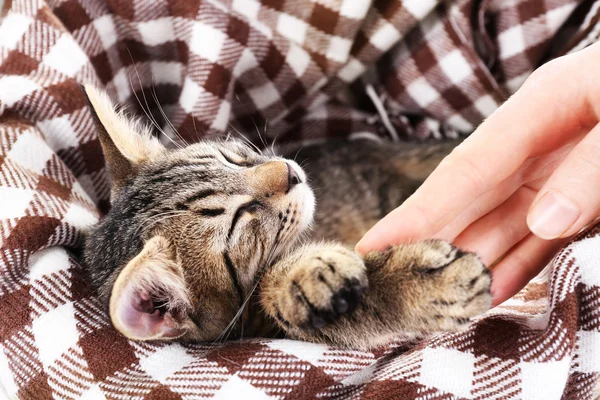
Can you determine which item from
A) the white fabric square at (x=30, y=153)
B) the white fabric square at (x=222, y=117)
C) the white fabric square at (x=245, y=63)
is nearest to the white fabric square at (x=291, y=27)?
the white fabric square at (x=245, y=63)

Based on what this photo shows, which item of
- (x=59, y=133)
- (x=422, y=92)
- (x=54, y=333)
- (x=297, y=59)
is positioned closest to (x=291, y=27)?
(x=297, y=59)

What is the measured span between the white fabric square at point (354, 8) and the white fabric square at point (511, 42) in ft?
1.49

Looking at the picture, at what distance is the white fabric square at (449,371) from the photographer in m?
0.78

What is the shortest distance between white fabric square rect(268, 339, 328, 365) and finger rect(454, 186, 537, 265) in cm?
37

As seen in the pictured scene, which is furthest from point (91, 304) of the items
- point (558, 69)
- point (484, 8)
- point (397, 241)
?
point (484, 8)

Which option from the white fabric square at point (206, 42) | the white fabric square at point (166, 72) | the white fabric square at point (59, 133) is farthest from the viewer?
the white fabric square at point (166, 72)

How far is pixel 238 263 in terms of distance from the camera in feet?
3.21

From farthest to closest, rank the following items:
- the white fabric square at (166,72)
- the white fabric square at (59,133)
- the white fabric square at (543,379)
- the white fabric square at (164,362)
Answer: the white fabric square at (166,72), the white fabric square at (59,133), the white fabric square at (164,362), the white fabric square at (543,379)

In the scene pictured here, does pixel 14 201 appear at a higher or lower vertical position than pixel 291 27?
lower

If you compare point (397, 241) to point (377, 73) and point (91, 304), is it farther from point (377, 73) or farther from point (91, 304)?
point (377, 73)

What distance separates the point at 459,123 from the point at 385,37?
385mm

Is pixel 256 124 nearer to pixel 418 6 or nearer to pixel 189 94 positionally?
pixel 189 94

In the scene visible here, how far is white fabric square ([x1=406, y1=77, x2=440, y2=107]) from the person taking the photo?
1.61 m

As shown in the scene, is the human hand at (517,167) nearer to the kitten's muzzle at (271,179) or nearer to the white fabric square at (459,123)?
the kitten's muzzle at (271,179)
